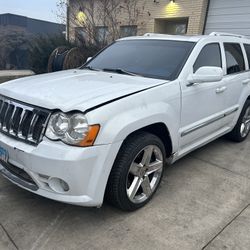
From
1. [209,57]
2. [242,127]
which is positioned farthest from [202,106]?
[242,127]

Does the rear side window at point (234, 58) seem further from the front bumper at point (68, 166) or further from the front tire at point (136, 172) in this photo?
the front bumper at point (68, 166)

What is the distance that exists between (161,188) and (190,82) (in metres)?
1.25

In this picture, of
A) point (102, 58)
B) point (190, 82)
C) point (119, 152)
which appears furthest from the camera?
point (102, 58)

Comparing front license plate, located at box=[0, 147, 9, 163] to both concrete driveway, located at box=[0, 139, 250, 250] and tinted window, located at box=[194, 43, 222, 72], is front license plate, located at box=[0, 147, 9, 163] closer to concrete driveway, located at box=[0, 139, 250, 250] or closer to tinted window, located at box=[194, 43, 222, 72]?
concrete driveway, located at box=[0, 139, 250, 250]

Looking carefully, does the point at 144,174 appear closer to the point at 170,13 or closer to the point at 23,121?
the point at 23,121

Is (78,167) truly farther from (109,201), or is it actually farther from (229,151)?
(229,151)

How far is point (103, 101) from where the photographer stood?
224cm

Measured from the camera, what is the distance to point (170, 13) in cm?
1084

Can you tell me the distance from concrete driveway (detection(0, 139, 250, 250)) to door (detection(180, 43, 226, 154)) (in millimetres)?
586

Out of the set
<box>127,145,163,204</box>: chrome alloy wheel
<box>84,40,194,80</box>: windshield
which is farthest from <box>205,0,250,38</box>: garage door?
<box>127,145,163,204</box>: chrome alloy wheel

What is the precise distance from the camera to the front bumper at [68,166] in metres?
2.09

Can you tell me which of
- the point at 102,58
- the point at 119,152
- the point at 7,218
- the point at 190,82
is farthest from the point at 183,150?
the point at 7,218

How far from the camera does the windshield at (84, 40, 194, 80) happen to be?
310cm

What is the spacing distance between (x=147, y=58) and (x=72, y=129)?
5.32 ft
